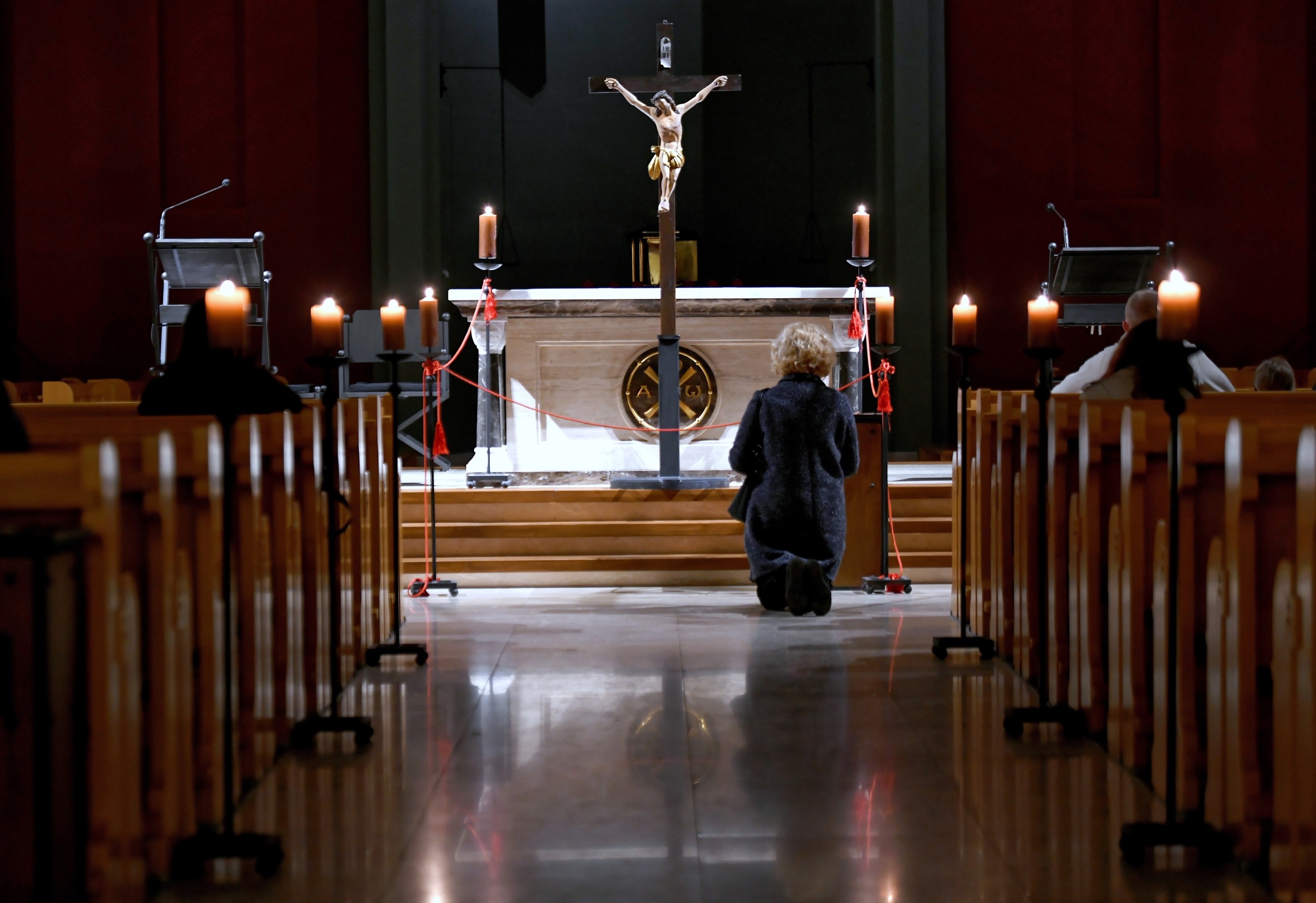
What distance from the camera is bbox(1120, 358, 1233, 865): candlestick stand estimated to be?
7.56 feet

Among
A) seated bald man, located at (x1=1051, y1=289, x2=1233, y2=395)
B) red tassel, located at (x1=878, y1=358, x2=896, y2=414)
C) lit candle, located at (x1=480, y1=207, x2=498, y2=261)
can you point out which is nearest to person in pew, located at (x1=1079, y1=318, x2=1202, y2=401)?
seated bald man, located at (x1=1051, y1=289, x2=1233, y2=395)

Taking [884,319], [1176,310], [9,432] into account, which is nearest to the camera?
[9,432]

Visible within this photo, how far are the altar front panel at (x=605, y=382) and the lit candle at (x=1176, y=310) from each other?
5.00 m

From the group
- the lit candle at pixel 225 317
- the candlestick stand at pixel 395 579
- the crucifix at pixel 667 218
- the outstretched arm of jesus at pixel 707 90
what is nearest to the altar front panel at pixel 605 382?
the crucifix at pixel 667 218

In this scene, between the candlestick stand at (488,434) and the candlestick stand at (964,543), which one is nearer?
the candlestick stand at (964,543)

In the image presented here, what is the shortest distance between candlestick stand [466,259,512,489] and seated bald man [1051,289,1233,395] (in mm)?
3102

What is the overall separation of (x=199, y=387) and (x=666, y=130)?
12.7 feet

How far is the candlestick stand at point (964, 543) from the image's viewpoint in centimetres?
417

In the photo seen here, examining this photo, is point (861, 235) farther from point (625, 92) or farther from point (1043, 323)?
point (1043, 323)

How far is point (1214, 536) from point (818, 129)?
8865 mm

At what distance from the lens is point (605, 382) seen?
297 inches

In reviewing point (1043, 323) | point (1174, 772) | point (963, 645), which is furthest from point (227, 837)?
point (963, 645)

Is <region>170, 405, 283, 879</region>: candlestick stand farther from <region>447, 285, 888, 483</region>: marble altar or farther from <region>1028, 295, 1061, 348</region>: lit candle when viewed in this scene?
<region>447, 285, 888, 483</region>: marble altar

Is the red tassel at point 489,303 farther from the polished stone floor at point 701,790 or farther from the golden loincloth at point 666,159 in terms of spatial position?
the polished stone floor at point 701,790
